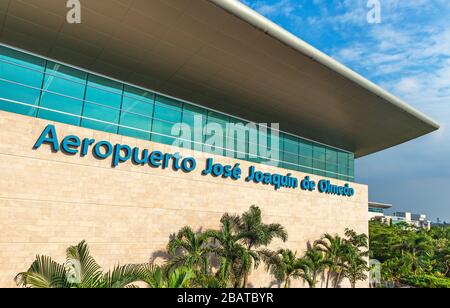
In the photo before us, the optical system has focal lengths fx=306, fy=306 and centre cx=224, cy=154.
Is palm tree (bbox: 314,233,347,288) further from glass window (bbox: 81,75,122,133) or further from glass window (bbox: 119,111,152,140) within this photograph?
glass window (bbox: 81,75,122,133)

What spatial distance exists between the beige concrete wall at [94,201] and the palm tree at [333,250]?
5004 mm

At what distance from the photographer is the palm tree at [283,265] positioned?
17.1m

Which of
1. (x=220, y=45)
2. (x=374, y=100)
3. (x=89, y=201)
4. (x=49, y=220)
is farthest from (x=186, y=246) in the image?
(x=374, y=100)

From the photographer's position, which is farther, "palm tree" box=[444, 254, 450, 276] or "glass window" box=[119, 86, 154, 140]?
"palm tree" box=[444, 254, 450, 276]

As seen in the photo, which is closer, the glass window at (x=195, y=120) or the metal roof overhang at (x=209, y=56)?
the metal roof overhang at (x=209, y=56)

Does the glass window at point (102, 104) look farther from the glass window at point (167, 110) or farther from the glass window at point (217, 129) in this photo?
the glass window at point (217, 129)

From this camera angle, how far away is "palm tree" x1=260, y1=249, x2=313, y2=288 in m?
17.1

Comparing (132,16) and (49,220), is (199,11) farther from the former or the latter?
(49,220)

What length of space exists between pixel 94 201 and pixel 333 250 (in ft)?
52.8

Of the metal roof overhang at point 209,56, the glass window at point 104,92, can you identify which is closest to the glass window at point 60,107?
the glass window at point 104,92

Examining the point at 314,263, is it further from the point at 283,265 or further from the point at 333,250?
the point at 283,265

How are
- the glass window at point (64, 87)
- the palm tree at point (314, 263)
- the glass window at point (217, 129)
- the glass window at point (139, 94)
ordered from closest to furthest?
the glass window at point (64, 87) → the glass window at point (139, 94) → the palm tree at point (314, 263) → the glass window at point (217, 129)

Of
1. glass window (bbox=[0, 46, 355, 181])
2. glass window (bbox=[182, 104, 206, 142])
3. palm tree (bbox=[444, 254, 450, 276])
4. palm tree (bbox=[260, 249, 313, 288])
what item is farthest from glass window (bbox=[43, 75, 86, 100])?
palm tree (bbox=[444, 254, 450, 276])

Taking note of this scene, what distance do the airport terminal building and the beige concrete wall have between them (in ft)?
0.17
